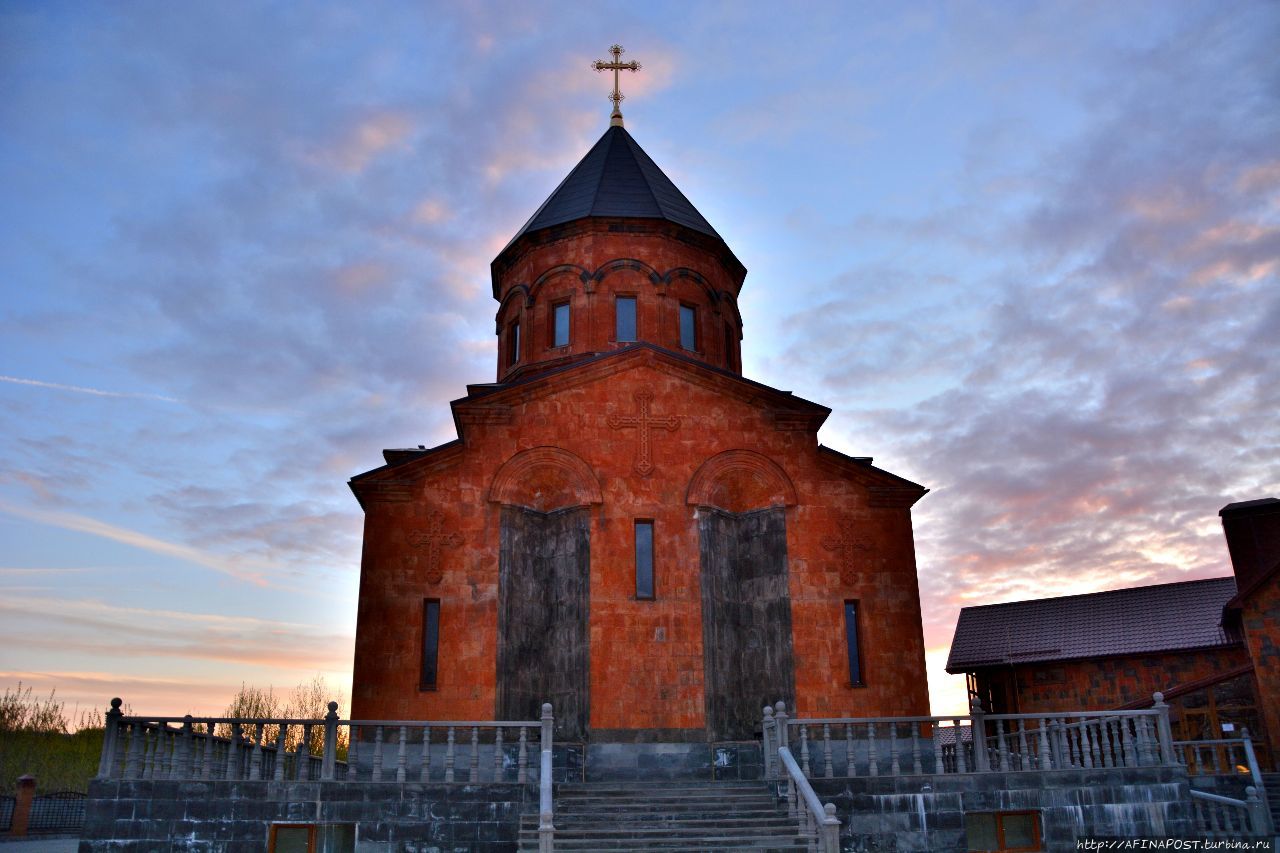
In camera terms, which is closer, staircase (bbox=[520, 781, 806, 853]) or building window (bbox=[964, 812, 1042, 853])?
staircase (bbox=[520, 781, 806, 853])

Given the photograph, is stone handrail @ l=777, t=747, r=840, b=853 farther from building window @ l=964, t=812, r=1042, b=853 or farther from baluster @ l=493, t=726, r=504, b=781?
baluster @ l=493, t=726, r=504, b=781

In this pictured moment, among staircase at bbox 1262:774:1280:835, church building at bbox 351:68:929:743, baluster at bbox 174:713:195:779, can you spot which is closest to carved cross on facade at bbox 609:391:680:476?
church building at bbox 351:68:929:743

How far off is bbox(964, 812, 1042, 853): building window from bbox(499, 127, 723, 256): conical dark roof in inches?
598

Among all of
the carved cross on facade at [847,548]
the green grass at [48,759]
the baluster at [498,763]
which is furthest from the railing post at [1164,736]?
the green grass at [48,759]

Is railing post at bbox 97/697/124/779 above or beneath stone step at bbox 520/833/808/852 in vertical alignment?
above

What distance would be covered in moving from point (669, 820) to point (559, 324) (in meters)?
13.1

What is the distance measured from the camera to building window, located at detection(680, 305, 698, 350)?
76.8 ft

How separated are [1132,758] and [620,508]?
933 centimetres

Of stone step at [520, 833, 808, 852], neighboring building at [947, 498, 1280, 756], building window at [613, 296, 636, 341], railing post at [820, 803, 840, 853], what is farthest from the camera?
building window at [613, 296, 636, 341]

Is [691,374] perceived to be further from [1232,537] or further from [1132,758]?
[1232,537]

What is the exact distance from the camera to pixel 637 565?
17859mm

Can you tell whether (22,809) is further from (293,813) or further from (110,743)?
(293,813)

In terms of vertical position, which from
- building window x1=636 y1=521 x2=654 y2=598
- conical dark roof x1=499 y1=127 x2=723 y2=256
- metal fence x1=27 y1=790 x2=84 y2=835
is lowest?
metal fence x1=27 y1=790 x2=84 y2=835

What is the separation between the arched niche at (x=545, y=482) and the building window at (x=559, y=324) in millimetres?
5191
